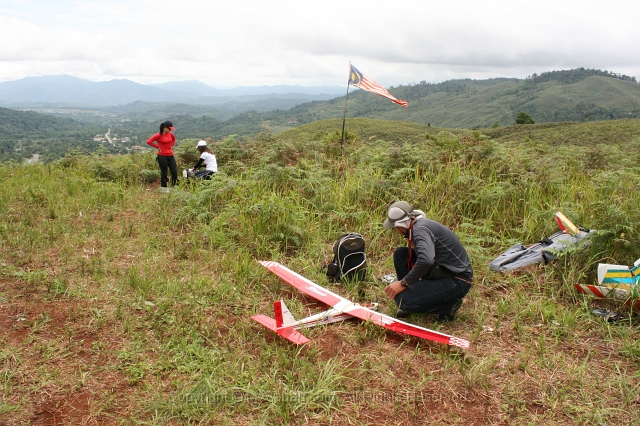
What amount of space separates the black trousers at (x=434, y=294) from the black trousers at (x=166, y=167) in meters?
6.16

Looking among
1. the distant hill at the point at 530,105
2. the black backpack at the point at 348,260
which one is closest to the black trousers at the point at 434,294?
the black backpack at the point at 348,260

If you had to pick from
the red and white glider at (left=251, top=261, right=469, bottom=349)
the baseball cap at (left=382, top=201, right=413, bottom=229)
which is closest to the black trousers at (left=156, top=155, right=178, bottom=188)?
the red and white glider at (left=251, top=261, right=469, bottom=349)

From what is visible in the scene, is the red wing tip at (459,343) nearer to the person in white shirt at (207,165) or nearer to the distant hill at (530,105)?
the person in white shirt at (207,165)

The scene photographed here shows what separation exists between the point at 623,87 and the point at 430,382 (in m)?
211

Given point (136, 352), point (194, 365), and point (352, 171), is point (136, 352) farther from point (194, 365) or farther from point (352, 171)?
point (352, 171)

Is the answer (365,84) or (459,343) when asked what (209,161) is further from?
(459,343)

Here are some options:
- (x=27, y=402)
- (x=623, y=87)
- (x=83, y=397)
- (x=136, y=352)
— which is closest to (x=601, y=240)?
(x=136, y=352)

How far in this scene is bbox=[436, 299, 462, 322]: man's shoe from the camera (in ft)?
12.9

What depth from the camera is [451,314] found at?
12.9ft

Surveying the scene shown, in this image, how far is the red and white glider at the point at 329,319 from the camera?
136 inches

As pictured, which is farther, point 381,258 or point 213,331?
point 381,258

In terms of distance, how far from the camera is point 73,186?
7.74m

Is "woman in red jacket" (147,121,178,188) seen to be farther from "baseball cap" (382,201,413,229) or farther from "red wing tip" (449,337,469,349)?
"red wing tip" (449,337,469,349)

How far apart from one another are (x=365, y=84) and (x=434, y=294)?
6.24 meters
